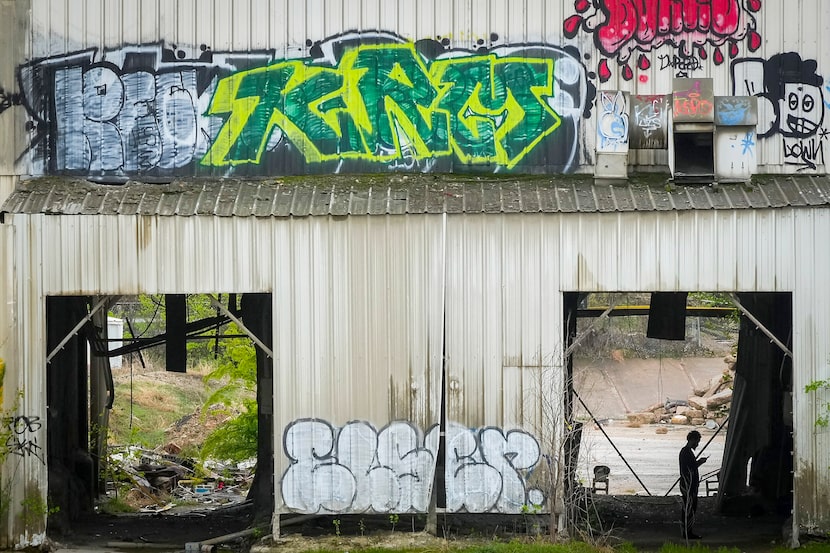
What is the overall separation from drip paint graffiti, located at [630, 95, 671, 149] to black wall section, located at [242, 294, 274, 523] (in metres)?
6.94

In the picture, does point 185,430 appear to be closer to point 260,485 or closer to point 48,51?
point 260,485

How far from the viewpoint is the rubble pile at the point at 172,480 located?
67.6 ft

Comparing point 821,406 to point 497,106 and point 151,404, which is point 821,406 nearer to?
point 497,106

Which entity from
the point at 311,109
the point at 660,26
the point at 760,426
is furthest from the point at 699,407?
the point at 311,109

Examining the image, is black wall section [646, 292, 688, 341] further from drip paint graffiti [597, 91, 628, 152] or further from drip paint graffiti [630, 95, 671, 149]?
drip paint graffiti [597, 91, 628, 152]

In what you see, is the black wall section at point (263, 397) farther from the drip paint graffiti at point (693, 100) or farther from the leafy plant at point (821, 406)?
the leafy plant at point (821, 406)

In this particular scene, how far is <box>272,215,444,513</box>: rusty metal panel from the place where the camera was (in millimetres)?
13711

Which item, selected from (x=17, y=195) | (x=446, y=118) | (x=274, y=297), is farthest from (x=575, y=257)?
(x=17, y=195)

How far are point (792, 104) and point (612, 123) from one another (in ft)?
9.58

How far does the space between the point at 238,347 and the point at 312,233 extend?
8.72m

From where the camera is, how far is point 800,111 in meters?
14.8

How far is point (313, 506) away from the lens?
45.0 ft

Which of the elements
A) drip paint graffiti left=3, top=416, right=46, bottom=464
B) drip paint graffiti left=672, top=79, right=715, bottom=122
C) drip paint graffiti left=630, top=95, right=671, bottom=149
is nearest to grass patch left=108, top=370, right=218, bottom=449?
drip paint graffiti left=3, top=416, right=46, bottom=464

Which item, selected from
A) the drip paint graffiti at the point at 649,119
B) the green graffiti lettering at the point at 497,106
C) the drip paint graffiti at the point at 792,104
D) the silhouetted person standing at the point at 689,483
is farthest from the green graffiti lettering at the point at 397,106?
the silhouetted person standing at the point at 689,483
